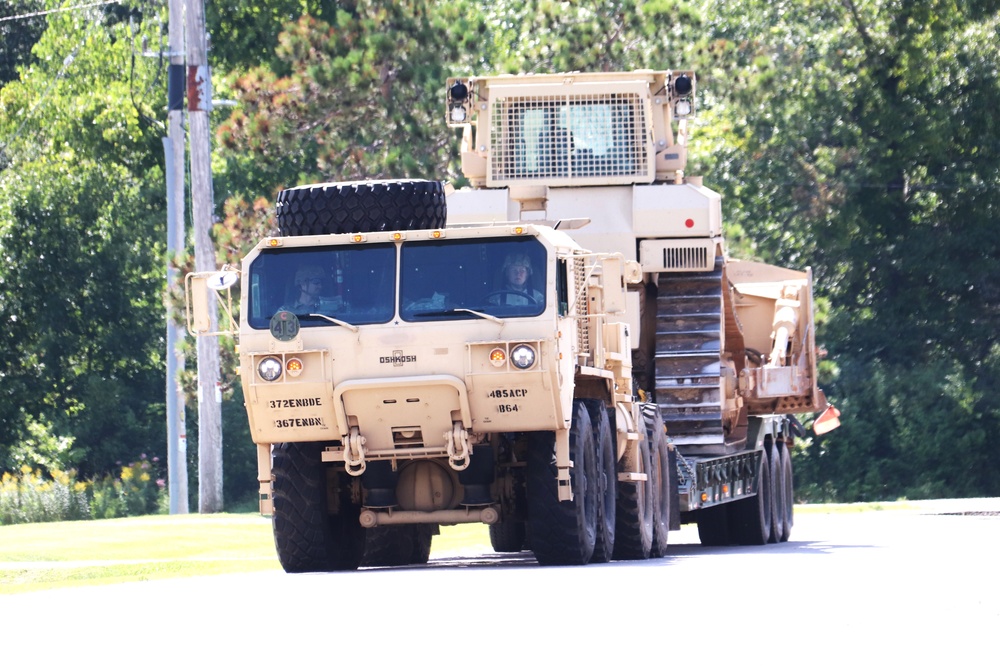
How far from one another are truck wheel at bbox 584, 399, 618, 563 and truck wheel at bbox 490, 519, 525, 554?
11.5ft

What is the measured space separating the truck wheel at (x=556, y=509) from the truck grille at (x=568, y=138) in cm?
528

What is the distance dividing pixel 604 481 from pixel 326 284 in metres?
3.14

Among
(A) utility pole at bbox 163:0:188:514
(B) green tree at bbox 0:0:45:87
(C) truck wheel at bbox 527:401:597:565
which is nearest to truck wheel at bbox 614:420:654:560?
(C) truck wheel at bbox 527:401:597:565

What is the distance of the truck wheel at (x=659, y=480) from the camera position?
20780 mm

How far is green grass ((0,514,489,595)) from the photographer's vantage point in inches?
757

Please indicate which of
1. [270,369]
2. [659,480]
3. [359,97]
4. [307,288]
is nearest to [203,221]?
[359,97]

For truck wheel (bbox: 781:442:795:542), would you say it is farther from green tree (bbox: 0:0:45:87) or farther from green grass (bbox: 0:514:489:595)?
green tree (bbox: 0:0:45:87)

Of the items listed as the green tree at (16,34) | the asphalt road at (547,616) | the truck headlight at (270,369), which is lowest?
the asphalt road at (547,616)

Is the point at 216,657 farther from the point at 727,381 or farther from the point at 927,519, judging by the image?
the point at 927,519

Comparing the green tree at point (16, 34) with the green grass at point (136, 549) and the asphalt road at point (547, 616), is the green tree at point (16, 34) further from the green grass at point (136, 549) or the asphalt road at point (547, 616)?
the asphalt road at point (547, 616)

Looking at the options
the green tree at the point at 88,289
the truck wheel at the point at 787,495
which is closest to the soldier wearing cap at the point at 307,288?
the truck wheel at the point at 787,495

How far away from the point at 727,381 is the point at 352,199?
6.91m

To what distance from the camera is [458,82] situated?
2355 centimetres

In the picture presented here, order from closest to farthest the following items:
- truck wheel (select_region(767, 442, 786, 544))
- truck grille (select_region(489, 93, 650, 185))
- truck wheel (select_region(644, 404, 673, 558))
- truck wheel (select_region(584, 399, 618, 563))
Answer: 1. truck wheel (select_region(584, 399, 618, 563))
2. truck wheel (select_region(644, 404, 673, 558))
3. truck grille (select_region(489, 93, 650, 185))
4. truck wheel (select_region(767, 442, 786, 544))
